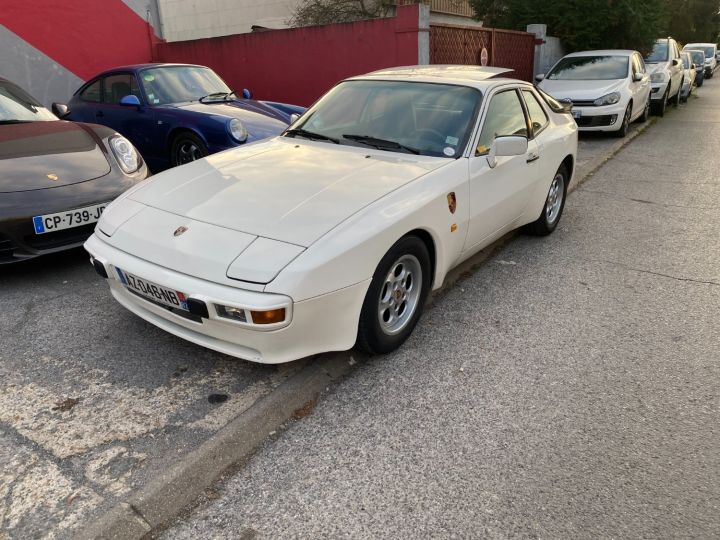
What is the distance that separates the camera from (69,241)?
4.09 meters

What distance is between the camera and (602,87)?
10.2 m

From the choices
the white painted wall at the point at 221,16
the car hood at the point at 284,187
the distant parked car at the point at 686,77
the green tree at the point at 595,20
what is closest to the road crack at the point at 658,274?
the car hood at the point at 284,187

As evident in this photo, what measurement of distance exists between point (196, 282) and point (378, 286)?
0.90m

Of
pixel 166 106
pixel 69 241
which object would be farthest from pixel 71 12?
pixel 69 241

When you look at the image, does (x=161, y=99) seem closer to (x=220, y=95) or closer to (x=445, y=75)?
(x=220, y=95)

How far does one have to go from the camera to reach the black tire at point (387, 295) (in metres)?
2.95

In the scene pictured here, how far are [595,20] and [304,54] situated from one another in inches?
335

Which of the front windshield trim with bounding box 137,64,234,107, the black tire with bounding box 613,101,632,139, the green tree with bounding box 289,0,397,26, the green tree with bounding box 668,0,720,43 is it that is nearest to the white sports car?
the front windshield trim with bounding box 137,64,234,107

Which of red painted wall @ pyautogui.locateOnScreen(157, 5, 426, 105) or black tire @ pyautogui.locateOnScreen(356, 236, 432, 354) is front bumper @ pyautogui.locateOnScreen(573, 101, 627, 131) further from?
black tire @ pyautogui.locateOnScreen(356, 236, 432, 354)

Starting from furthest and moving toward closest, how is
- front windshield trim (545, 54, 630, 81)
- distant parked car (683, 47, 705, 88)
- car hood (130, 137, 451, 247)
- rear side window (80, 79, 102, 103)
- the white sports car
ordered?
distant parked car (683, 47, 705, 88) → front windshield trim (545, 54, 630, 81) → rear side window (80, 79, 102, 103) → car hood (130, 137, 451, 247) → the white sports car

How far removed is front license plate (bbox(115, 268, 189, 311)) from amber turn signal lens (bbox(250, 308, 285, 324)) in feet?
1.25

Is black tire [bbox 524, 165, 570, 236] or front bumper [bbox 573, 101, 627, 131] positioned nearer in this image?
black tire [bbox 524, 165, 570, 236]

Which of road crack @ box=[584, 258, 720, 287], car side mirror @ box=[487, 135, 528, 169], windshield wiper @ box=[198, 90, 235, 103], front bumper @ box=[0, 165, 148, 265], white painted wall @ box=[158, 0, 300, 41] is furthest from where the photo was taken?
white painted wall @ box=[158, 0, 300, 41]

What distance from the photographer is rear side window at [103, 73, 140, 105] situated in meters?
7.05
